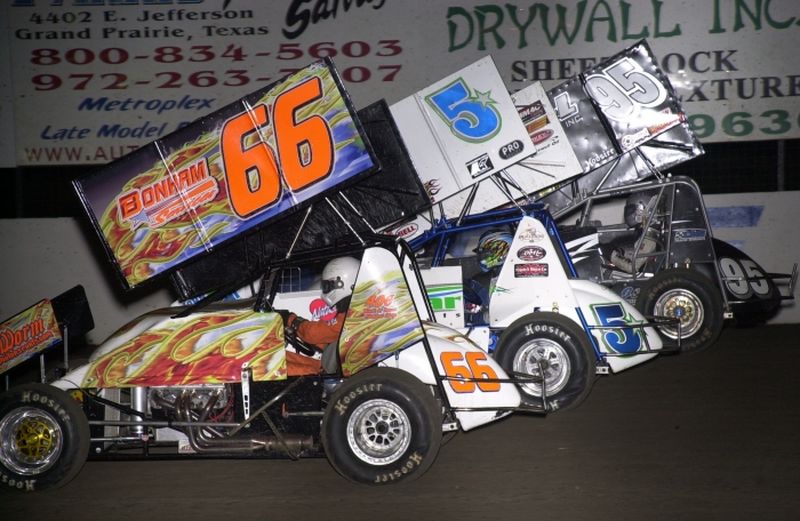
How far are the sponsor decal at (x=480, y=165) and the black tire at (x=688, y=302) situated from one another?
2.13 m

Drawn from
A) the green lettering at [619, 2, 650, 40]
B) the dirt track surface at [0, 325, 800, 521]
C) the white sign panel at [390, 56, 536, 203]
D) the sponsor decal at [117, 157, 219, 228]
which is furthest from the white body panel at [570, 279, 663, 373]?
the green lettering at [619, 2, 650, 40]

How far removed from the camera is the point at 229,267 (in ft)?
26.7

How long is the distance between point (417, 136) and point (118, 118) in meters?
4.83

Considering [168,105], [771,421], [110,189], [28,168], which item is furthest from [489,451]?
[28,168]

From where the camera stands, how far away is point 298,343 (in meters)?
7.14

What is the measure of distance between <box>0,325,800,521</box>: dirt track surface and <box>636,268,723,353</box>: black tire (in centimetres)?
168

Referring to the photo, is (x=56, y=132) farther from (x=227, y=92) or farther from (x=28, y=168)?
(x=227, y=92)

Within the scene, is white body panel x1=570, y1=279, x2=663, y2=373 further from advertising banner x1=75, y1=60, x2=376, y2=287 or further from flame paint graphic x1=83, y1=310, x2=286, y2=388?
flame paint graphic x1=83, y1=310, x2=286, y2=388

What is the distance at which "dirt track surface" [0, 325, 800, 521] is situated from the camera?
579cm

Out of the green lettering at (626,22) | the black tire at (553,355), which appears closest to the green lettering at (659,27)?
the green lettering at (626,22)

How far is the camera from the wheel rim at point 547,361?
802cm

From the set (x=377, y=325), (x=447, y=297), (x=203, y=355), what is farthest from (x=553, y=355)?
(x=203, y=355)

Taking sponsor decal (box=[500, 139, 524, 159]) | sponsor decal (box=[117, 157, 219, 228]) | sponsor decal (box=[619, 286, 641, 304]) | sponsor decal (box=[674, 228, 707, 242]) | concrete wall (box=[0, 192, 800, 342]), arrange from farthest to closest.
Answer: concrete wall (box=[0, 192, 800, 342]) < sponsor decal (box=[674, 228, 707, 242]) < sponsor decal (box=[619, 286, 641, 304]) < sponsor decal (box=[500, 139, 524, 159]) < sponsor decal (box=[117, 157, 219, 228])

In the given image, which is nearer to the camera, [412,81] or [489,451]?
[489,451]
